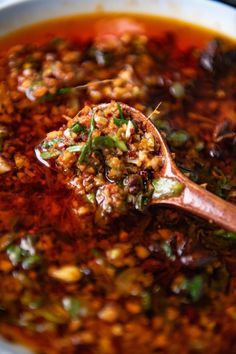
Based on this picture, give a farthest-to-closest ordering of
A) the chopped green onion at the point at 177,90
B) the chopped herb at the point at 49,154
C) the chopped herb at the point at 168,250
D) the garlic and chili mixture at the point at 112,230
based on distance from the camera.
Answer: the chopped green onion at the point at 177,90
the chopped herb at the point at 49,154
the chopped herb at the point at 168,250
the garlic and chili mixture at the point at 112,230

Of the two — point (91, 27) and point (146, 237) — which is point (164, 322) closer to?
point (146, 237)

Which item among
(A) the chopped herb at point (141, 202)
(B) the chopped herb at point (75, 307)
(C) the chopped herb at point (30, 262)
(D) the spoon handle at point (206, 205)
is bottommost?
(B) the chopped herb at point (75, 307)

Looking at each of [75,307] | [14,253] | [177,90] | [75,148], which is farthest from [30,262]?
[177,90]

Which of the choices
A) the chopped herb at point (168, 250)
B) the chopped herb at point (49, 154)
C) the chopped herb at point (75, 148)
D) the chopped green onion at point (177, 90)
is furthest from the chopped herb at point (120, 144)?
the chopped green onion at point (177, 90)

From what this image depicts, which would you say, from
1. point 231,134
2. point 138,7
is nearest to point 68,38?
point 138,7

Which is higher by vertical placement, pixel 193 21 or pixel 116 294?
pixel 193 21

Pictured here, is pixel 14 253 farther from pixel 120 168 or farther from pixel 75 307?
pixel 120 168

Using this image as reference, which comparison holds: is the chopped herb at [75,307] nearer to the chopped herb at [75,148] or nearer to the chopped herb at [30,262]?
the chopped herb at [30,262]
